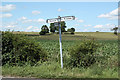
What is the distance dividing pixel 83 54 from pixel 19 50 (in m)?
3.54

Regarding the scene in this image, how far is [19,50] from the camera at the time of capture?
10.5m

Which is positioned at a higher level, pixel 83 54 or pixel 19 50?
pixel 19 50

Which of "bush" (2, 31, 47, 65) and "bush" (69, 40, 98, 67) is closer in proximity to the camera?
"bush" (69, 40, 98, 67)

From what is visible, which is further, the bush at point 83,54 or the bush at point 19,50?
the bush at point 19,50

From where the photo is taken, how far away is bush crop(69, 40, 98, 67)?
9695 millimetres

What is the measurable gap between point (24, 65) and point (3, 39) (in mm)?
2037

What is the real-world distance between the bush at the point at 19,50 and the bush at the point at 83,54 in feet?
6.27

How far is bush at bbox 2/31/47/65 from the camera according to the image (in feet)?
34.2

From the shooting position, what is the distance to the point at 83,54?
31.9ft

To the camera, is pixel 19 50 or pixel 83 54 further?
pixel 19 50

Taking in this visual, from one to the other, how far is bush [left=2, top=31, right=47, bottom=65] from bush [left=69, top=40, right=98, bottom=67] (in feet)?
6.27

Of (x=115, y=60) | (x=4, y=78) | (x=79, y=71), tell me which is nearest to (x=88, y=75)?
(x=79, y=71)

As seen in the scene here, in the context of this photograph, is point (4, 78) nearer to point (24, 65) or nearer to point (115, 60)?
point (24, 65)

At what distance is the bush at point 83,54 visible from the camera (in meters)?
9.70
